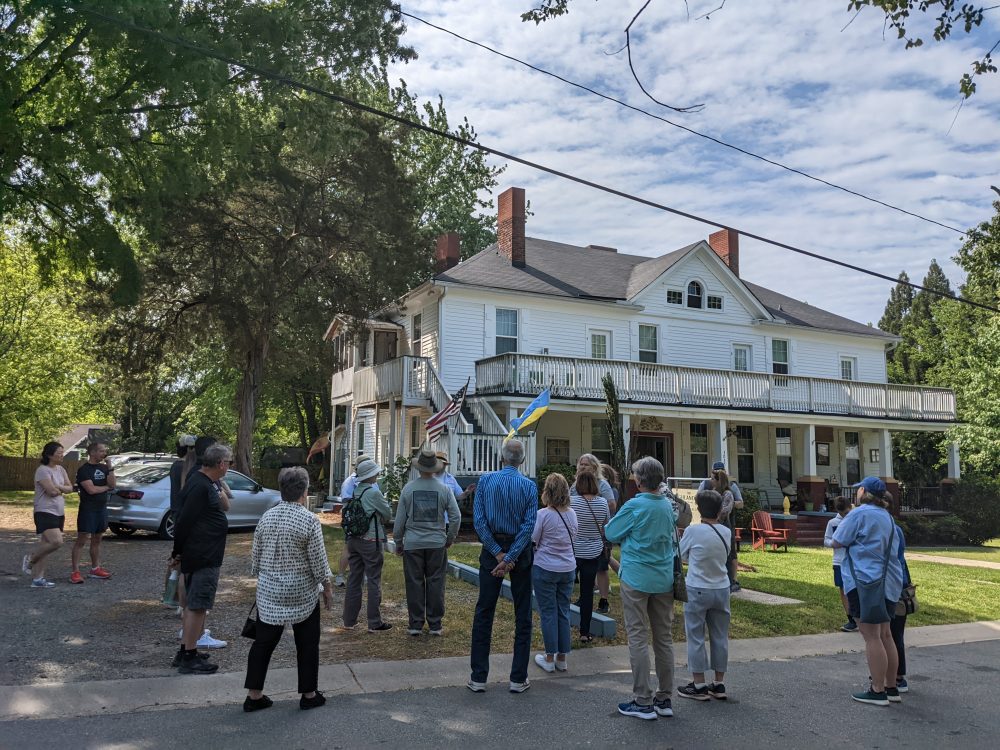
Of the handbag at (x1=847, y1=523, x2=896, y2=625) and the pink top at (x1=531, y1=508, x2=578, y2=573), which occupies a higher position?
the pink top at (x1=531, y1=508, x2=578, y2=573)

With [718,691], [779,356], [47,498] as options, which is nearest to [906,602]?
[718,691]

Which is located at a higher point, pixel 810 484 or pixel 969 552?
pixel 810 484

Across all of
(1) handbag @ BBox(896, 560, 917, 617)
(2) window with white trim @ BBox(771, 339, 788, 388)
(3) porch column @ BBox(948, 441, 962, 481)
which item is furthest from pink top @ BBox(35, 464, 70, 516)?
(3) porch column @ BBox(948, 441, 962, 481)

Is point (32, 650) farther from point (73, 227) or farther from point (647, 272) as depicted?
point (647, 272)

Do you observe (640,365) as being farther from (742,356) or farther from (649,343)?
(742,356)

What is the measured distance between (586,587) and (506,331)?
17667mm

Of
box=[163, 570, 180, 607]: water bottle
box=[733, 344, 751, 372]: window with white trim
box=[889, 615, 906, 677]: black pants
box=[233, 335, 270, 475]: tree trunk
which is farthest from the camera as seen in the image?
box=[733, 344, 751, 372]: window with white trim

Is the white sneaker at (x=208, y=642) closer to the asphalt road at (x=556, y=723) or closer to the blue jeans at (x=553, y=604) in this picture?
the asphalt road at (x=556, y=723)

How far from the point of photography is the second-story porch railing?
74.7 ft

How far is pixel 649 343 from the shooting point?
90.5 ft

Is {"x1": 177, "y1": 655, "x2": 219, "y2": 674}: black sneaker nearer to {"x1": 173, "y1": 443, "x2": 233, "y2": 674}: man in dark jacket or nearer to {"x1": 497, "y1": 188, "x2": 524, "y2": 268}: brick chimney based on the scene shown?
{"x1": 173, "y1": 443, "x2": 233, "y2": 674}: man in dark jacket

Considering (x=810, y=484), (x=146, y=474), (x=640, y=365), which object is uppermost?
(x=640, y=365)

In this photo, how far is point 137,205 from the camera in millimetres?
18375

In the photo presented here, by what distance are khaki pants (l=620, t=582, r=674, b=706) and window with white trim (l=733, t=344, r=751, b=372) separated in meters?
24.2
